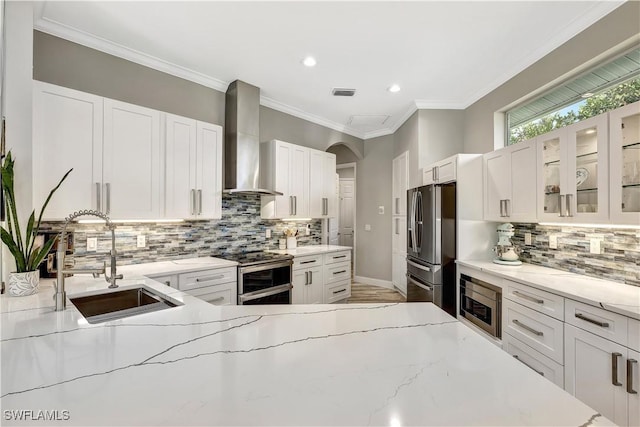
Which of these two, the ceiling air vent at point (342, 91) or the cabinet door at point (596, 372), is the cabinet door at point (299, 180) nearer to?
the ceiling air vent at point (342, 91)

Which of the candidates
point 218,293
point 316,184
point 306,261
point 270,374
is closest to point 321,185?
point 316,184

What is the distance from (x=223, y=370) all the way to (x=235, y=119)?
3152mm

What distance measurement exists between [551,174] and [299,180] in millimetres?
2740

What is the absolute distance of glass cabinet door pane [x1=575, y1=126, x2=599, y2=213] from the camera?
2.01 meters

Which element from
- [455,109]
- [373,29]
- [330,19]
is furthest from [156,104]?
[455,109]

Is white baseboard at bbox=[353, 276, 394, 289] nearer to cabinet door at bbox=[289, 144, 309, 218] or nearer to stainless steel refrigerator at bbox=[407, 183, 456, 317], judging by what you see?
stainless steel refrigerator at bbox=[407, 183, 456, 317]

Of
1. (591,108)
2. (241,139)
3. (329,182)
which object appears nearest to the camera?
(591,108)

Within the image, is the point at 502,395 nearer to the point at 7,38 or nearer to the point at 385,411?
the point at 385,411

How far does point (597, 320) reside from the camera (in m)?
1.70

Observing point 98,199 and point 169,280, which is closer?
point 98,199

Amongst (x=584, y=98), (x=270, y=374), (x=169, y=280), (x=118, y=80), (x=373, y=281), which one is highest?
(x=118, y=80)

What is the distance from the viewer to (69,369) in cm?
83

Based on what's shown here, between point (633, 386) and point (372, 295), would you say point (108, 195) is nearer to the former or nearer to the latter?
point (633, 386)

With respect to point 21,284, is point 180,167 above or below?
above
